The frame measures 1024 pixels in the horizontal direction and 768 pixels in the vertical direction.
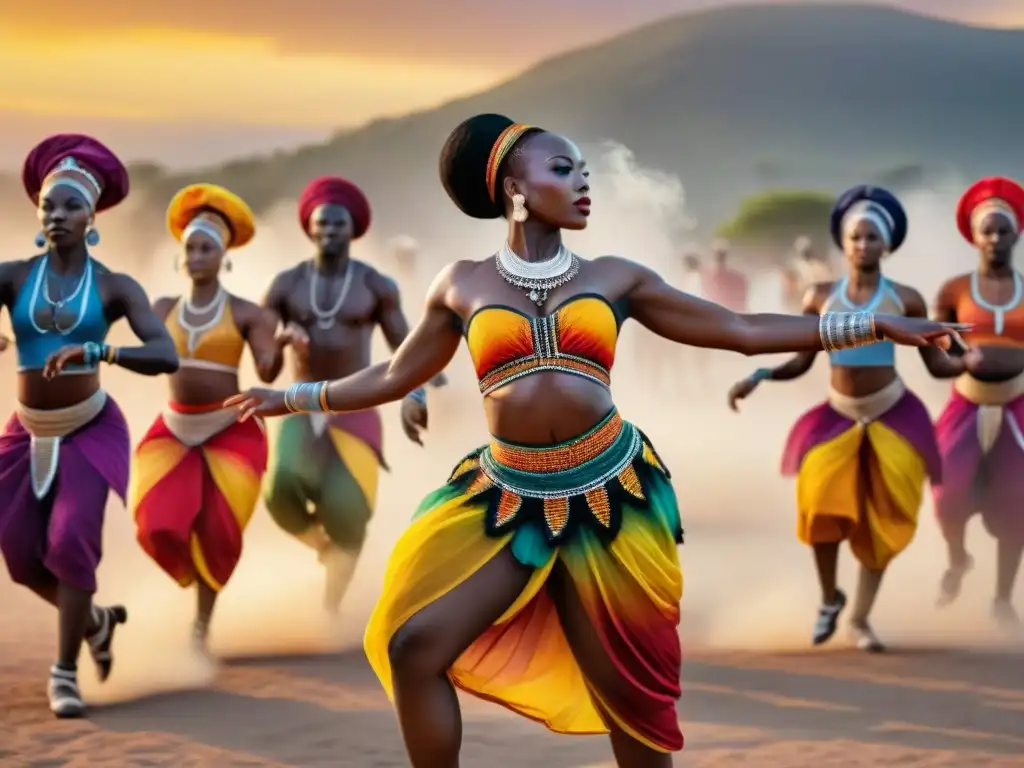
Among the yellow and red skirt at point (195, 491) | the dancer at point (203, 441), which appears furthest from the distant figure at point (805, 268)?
the yellow and red skirt at point (195, 491)

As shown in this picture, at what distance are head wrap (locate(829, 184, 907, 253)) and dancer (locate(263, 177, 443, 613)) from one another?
2.41m

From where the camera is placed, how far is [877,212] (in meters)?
8.70

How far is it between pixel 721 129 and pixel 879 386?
32.6 m

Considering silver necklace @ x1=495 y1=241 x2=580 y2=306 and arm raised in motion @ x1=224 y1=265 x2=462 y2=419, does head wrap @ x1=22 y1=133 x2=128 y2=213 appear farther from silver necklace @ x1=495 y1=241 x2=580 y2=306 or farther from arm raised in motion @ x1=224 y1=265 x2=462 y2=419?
silver necklace @ x1=495 y1=241 x2=580 y2=306

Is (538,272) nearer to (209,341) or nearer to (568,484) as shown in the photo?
(568,484)

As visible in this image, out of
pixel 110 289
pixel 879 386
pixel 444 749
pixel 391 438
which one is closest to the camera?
pixel 444 749

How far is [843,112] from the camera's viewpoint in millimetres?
39781

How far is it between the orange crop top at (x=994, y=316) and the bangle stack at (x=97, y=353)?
447 cm

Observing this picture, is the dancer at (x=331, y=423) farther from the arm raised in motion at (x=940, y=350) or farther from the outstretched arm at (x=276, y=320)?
the arm raised in motion at (x=940, y=350)

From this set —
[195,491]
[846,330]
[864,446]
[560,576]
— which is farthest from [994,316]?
[560,576]

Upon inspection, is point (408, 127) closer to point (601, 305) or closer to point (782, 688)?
point (782, 688)

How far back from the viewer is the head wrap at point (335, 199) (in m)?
9.50

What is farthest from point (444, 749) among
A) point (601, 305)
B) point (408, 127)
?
point (408, 127)

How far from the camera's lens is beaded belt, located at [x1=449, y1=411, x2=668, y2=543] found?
16.3 feet
